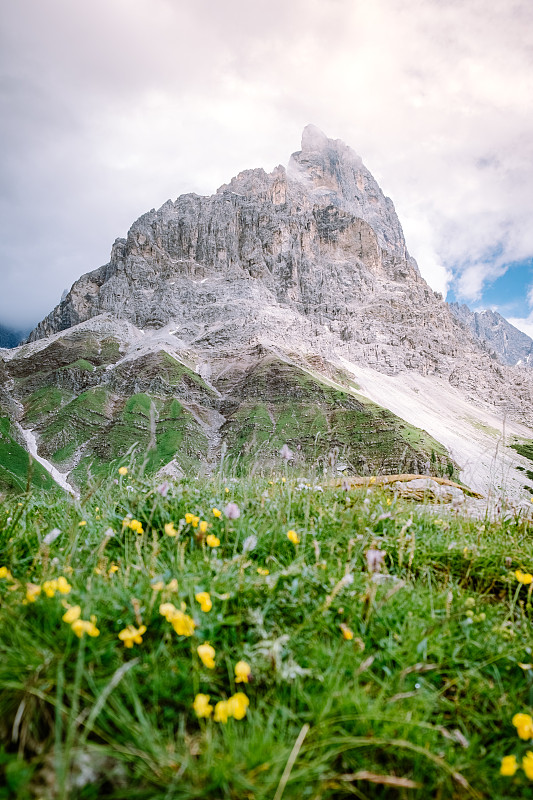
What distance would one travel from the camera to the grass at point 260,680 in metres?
1.60

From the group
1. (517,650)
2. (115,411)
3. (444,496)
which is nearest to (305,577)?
(517,650)

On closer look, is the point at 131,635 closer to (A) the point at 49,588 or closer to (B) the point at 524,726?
(A) the point at 49,588

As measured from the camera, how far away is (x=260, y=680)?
2.18m

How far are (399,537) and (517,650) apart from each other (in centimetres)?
154

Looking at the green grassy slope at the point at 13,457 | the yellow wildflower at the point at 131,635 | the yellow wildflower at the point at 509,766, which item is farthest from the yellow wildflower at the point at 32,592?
the green grassy slope at the point at 13,457

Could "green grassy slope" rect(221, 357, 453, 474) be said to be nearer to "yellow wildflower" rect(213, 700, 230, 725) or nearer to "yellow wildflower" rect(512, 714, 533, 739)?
"yellow wildflower" rect(512, 714, 533, 739)

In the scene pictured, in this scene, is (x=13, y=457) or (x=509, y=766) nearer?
(x=509, y=766)

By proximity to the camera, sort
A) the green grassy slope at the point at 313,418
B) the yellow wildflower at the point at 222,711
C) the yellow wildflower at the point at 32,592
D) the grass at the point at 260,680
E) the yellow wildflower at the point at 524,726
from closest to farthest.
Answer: the grass at the point at 260,680
the yellow wildflower at the point at 222,711
the yellow wildflower at the point at 524,726
the yellow wildflower at the point at 32,592
the green grassy slope at the point at 313,418

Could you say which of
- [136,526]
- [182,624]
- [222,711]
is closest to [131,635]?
[182,624]

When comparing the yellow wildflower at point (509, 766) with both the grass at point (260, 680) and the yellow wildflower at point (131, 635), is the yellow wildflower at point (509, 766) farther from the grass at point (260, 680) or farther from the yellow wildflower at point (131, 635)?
the yellow wildflower at point (131, 635)


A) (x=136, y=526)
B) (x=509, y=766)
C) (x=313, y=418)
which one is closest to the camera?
(x=509, y=766)

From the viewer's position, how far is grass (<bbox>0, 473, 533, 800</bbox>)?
160 cm

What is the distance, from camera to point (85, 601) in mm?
2250

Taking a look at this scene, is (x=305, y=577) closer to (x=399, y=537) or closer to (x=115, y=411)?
(x=399, y=537)
